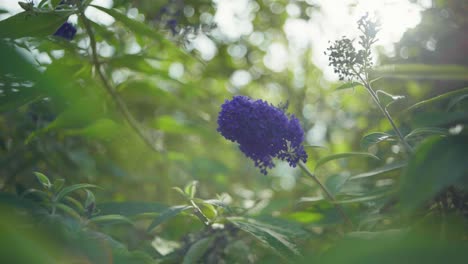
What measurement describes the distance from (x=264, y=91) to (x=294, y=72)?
1.06ft

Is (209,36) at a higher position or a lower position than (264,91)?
lower

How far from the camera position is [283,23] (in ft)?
11.0

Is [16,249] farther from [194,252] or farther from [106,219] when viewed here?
[194,252]

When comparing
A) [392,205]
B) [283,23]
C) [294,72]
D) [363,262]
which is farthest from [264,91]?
[363,262]

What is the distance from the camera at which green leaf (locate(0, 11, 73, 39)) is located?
1471mm

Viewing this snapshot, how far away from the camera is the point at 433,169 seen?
850 mm

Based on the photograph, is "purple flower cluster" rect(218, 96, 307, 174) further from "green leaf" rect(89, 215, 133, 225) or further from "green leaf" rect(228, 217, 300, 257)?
"green leaf" rect(89, 215, 133, 225)

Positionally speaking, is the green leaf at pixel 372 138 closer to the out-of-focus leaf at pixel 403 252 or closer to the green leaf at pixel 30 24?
the out-of-focus leaf at pixel 403 252

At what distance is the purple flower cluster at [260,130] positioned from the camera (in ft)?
4.92

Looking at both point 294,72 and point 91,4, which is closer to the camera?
point 91,4

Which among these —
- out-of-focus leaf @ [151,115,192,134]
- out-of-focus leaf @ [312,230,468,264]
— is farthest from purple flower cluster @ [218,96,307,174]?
out-of-focus leaf @ [151,115,192,134]

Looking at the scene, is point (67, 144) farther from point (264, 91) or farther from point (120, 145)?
point (264, 91)

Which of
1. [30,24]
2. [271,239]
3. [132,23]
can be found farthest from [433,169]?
[30,24]

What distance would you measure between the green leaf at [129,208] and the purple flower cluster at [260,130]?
407 millimetres
